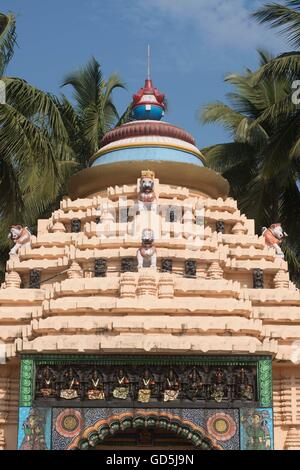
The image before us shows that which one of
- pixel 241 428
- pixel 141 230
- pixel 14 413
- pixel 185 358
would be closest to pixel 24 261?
pixel 141 230

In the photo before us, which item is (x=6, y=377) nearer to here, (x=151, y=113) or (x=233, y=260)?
(x=233, y=260)

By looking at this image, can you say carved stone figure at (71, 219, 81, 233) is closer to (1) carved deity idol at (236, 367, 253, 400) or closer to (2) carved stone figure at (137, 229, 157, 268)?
(2) carved stone figure at (137, 229, 157, 268)

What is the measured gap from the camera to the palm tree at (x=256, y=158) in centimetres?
2620

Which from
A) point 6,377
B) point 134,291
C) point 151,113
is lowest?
point 6,377

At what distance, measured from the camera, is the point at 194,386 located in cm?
1587

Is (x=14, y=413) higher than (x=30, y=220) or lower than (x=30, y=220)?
lower

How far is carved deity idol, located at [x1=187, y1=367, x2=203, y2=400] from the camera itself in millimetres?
15828

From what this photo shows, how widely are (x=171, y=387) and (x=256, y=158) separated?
15.8 metres

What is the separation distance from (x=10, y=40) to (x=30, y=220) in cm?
1119

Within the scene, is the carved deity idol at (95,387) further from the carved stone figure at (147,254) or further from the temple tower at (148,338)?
the carved stone figure at (147,254)

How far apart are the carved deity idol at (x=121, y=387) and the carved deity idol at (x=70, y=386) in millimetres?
727

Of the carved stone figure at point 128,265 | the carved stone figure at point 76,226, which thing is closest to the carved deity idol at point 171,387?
the carved stone figure at point 128,265
